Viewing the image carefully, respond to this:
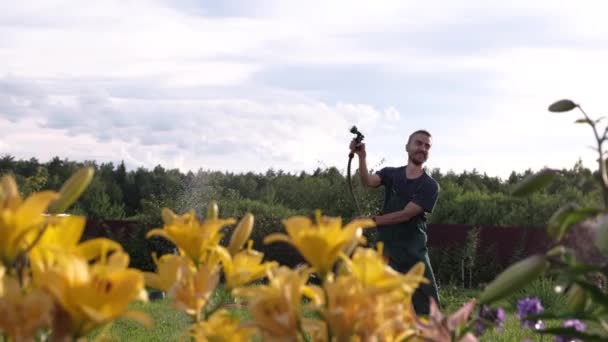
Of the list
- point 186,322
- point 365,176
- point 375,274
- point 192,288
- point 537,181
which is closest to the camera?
point 375,274

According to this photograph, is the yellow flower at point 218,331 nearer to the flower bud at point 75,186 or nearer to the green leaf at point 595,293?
the flower bud at point 75,186

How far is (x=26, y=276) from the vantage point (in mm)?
768

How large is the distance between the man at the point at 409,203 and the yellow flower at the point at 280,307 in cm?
438

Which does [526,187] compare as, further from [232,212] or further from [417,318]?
[232,212]

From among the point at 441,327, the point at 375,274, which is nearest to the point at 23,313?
the point at 375,274

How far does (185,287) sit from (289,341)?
0.58 ft

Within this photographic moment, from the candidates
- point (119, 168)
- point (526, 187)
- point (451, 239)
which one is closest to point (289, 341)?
point (526, 187)

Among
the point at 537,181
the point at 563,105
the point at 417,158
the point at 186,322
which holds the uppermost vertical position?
the point at 417,158

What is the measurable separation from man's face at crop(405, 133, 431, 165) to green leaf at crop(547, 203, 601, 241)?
4239 millimetres

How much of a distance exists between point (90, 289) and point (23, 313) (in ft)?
0.18

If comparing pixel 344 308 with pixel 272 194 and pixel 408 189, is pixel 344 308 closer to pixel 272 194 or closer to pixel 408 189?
pixel 408 189

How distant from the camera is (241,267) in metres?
0.95

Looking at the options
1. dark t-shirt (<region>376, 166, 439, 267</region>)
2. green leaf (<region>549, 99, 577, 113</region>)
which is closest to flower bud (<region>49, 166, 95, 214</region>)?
green leaf (<region>549, 99, 577, 113</region>)

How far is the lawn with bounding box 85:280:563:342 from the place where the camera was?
571cm
